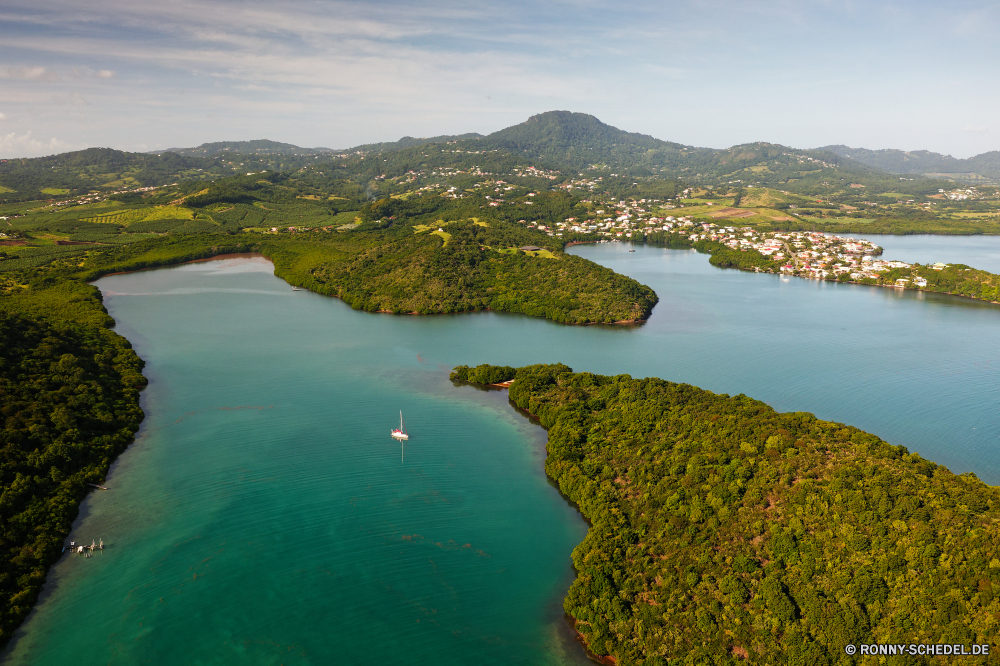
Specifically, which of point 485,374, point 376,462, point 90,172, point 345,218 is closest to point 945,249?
point 485,374

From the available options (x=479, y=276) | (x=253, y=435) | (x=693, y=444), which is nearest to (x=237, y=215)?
(x=479, y=276)

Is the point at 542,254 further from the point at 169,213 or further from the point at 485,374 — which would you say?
the point at 169,213

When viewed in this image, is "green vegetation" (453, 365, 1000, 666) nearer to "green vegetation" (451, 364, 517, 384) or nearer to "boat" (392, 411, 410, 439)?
"boat" (392, 411, 410, 439)

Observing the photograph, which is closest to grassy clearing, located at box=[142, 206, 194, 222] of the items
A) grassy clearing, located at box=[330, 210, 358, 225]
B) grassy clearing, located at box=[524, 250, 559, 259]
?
grassy clearing, located at box=[330, 210, 358, 225]

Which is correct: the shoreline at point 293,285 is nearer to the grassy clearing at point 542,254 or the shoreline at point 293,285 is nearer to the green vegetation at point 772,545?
the grassy clearing at point 542,254

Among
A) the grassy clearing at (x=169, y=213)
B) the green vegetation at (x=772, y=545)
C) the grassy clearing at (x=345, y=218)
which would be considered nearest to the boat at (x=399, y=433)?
the green vegetation at (x=772, y=545)

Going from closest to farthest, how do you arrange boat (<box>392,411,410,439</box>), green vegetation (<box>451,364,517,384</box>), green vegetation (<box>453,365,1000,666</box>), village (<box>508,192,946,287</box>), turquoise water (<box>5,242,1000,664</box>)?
green vegetation (<box>453,365,1000,666</box>)
turquoise water (<box>5,242,1000,664</box>)
boat (<box>392,411,410,439</box>)
green vegetation (<box>451,364,517,384</box>)
village (<box>508,192,946,287</box>)
